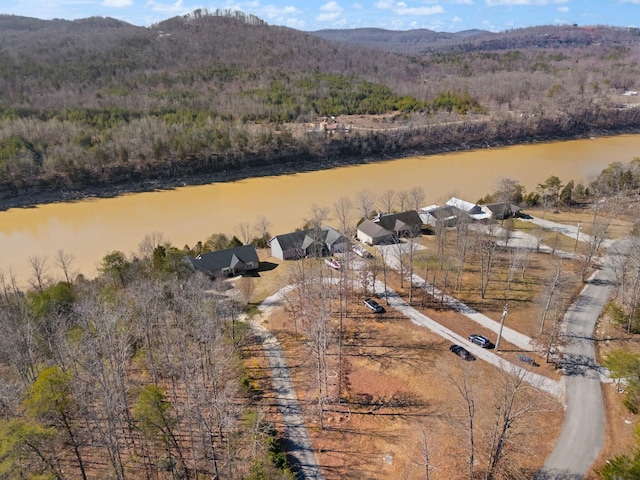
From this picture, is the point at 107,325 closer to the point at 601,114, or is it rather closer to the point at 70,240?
the point at 70,240

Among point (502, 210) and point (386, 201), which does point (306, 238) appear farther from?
point (502, 210)

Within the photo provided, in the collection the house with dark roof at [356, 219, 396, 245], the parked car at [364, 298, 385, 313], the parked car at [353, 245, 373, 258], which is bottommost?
the parked car at [364, 298, 385, 313]

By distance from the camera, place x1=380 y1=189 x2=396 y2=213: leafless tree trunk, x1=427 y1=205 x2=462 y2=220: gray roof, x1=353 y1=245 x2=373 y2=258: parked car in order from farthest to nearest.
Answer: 1. x1=380 y1=189 x2=396 y2=213: leafless tree trunk
2. x1=427 y1=205 x2=462 y2=220: gray roof
3. x1=353 y1=245 x2=373 y2=258: parked car

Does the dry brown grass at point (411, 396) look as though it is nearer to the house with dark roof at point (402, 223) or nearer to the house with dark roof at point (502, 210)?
the house with dark roof at point (402, 223)

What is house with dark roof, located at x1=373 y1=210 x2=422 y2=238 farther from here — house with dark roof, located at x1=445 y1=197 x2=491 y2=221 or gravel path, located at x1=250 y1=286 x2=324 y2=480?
gravel path, located at x1=250 y1=286 x2=324 y2=480

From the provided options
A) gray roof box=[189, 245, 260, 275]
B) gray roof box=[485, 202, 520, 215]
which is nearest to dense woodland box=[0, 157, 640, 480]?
gray roof box=[189, 245, 260, 275]
